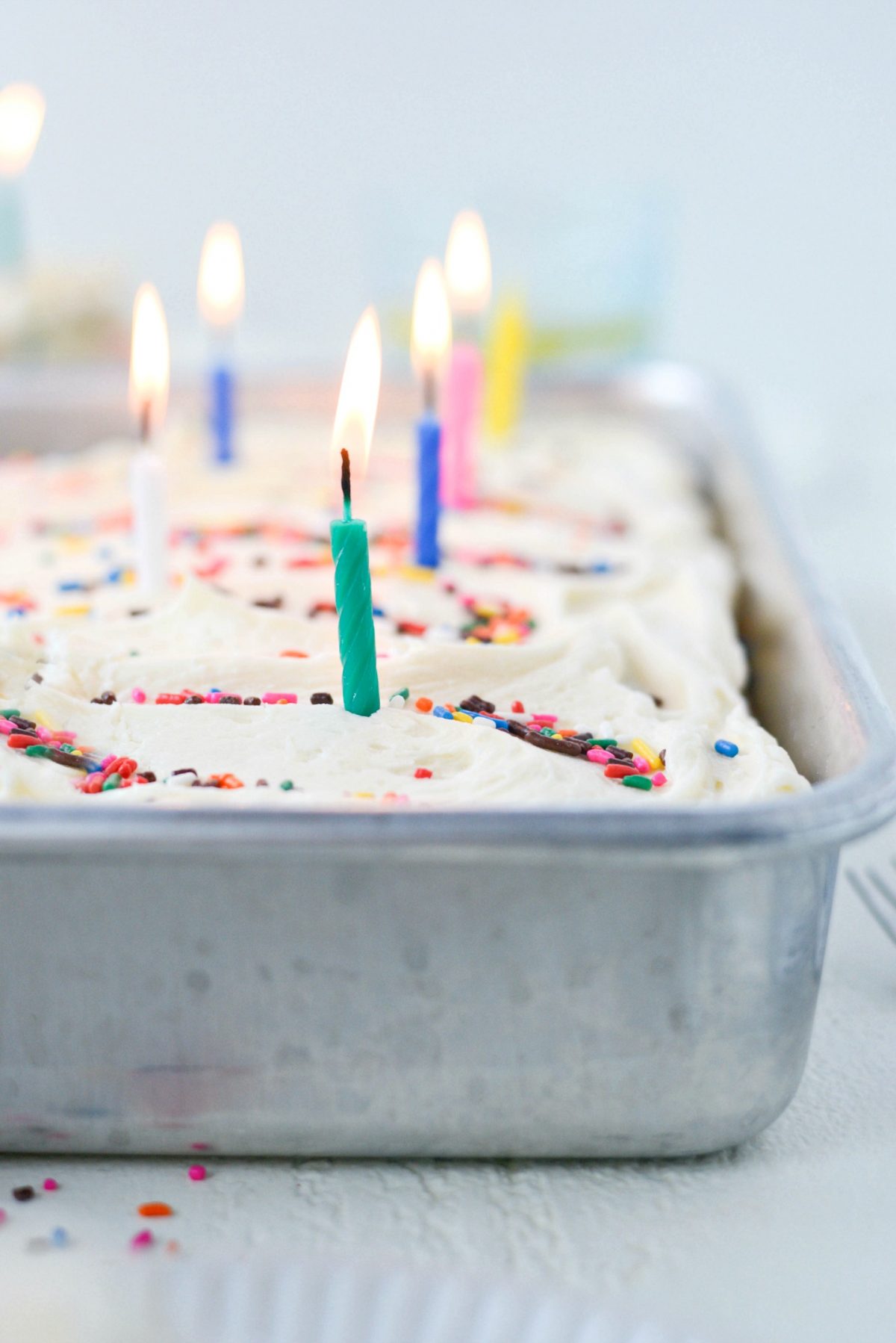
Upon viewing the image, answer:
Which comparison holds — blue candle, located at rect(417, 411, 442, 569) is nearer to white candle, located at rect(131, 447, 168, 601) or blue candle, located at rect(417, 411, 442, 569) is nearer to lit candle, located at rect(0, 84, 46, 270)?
white candle, located at rect(131, 447, 168, 601)

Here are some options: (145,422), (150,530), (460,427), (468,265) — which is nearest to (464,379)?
(460,427)

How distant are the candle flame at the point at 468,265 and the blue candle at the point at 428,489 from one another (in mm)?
548

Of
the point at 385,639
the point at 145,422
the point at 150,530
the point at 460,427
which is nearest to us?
the point at 385,639

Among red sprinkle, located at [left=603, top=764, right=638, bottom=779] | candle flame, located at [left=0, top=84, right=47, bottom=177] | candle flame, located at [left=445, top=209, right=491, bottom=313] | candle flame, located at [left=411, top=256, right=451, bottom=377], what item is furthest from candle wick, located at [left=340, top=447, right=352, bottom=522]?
candle flame, located at [left=0, top=84, right=47, bottom=177]

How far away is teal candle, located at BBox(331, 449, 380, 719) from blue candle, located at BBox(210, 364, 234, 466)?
1304 mm

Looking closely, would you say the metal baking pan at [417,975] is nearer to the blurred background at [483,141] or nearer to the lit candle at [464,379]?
the lit candle at [464,379]

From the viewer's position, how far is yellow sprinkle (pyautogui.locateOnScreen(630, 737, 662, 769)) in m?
1.43

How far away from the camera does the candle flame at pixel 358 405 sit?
143 centimetres

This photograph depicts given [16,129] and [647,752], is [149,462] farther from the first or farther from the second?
[16,129]

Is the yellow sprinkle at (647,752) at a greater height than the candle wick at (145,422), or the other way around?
the candle wick at (145,422)

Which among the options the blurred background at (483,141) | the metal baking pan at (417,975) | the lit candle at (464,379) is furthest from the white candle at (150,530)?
the blurred background at (483,141)

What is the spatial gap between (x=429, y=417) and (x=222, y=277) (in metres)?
0.79

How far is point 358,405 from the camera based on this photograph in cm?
145

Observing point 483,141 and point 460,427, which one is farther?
point 483,141
